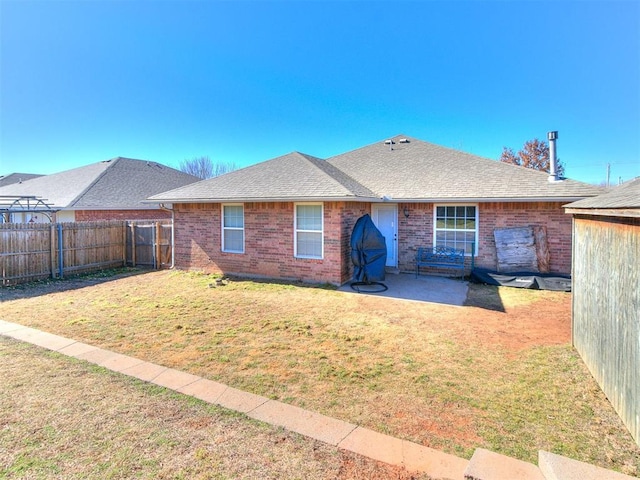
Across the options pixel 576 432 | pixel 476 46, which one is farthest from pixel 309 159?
pixel 576 432

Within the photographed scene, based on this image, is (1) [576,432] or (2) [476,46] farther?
(2) [476,46]

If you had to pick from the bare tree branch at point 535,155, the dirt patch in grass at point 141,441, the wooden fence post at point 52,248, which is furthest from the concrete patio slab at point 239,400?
the bare tree branch at point 535,155

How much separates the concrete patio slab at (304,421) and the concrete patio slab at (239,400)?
0.09 metres

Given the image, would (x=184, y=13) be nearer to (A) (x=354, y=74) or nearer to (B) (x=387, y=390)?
(A) (x=354, y=74)

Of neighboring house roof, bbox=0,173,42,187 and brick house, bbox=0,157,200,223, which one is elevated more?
neighboring house roof, bbox=0,173,42,187

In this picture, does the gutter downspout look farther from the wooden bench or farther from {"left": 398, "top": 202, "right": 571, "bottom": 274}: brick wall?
the wooden bench

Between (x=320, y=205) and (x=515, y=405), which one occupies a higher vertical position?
(x=320, y=205)

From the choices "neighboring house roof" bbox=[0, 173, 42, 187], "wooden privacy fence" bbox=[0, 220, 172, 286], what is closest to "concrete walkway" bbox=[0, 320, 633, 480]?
"wooden privacy fence" bbox=[0, 220, 172, 286]

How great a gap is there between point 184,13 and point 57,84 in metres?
7.92

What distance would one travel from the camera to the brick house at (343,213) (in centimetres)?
1061

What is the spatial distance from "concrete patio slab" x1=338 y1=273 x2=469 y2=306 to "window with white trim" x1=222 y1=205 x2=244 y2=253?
158 inches

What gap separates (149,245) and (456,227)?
11.8 meters

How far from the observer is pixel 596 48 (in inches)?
483

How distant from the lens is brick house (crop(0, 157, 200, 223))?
16984 millimetres
